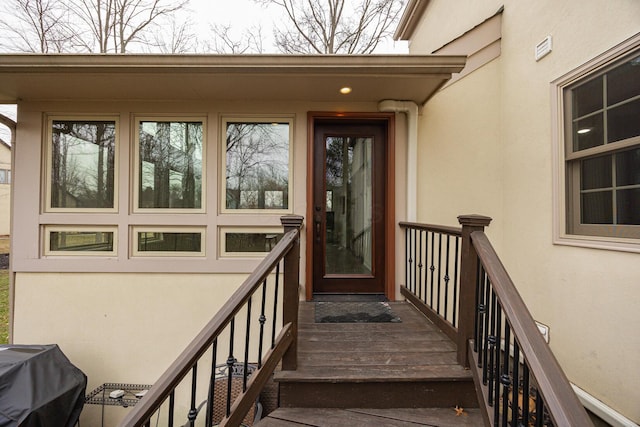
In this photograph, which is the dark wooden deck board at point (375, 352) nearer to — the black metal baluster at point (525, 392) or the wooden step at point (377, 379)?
the wooden step at point (377, 379)

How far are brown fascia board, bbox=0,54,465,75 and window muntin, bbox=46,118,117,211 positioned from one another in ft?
2.43

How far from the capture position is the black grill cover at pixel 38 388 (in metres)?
2.18

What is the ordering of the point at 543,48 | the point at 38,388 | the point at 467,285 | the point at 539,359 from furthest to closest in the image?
1. the point at 543,48
2. the point at 38,388
3. the point at 467,285
4. the point at 539,359

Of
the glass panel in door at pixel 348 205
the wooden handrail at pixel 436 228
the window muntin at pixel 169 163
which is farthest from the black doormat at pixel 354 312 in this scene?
the window muntin at pixel 169 163

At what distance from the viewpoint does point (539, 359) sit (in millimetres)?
1006

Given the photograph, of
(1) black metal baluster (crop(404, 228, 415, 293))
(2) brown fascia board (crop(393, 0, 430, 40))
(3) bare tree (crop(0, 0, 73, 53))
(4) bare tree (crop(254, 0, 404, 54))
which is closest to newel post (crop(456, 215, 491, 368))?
(1) black metal baluster (crop(404, 228, 415, 293))

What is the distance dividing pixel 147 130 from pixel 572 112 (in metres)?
4.09

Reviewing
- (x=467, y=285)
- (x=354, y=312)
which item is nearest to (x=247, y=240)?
(x=354, y=312)

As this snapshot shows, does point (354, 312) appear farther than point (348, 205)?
No

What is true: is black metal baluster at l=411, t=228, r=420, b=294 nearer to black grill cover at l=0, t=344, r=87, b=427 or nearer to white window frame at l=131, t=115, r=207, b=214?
white window frame at l=131, t=115, r=207, b=214

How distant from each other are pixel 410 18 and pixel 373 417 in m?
5.81

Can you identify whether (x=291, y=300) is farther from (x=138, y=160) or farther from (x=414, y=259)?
(x=138, y=160)

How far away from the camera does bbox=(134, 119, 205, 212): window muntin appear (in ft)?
10.4

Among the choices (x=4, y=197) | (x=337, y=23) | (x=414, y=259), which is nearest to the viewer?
(x=414, y=259)
